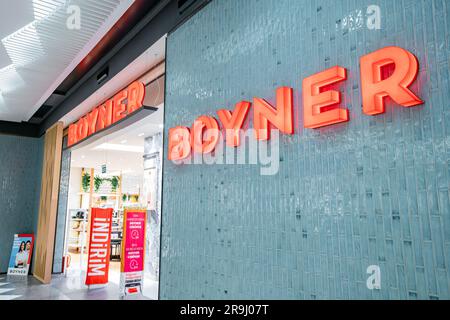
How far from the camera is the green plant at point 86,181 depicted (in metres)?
16.5

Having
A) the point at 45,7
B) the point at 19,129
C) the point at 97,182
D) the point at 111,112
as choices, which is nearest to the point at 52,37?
the point at 45,7

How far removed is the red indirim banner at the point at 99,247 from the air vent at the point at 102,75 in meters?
2.89

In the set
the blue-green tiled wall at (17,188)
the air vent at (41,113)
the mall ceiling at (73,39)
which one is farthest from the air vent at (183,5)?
the blue-green tiled wall at (17,188)

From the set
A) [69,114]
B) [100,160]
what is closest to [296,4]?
[69,114]

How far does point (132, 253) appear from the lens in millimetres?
6113

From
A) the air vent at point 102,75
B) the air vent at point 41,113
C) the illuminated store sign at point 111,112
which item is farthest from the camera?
the air vent at point 41,113

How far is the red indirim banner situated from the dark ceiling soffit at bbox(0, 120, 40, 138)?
128 inches

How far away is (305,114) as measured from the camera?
1972 millimetres

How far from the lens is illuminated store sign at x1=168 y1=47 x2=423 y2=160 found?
1518mm

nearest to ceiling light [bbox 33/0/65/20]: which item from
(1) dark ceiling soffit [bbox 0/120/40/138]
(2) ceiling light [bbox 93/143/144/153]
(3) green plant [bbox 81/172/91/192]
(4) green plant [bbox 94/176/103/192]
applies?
(1) dark ceiling soffit [bbox 0/120/40/138]

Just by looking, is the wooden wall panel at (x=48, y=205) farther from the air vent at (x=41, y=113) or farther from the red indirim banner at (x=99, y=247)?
the red indirim banner at (x=99, y=247)

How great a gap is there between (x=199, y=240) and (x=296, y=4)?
1.84 metres
